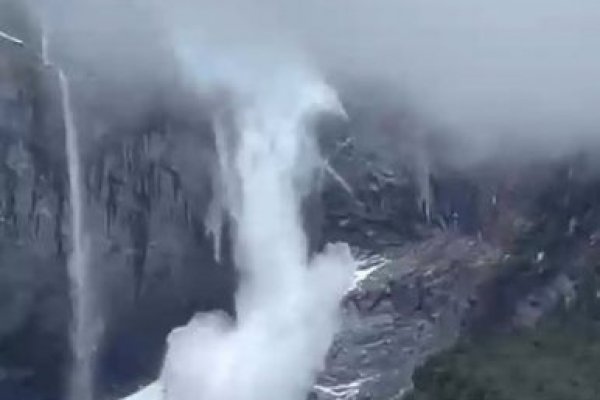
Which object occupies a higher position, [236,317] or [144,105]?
[144,105]

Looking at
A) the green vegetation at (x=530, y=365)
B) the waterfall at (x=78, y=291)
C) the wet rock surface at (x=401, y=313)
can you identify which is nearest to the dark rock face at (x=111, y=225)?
the waterfall at (x=78, y=291)

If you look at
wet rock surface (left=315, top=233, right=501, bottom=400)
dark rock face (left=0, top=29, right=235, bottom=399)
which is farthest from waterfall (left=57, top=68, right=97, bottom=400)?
wet rock surface (left=315, top=233, right=501, bottom=400)

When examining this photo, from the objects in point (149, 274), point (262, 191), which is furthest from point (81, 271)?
point (262, 191)

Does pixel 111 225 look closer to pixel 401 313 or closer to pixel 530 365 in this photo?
pixel 401 313

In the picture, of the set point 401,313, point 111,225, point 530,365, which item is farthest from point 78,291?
point 530,365

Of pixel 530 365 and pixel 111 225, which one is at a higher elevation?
pixel 111 225

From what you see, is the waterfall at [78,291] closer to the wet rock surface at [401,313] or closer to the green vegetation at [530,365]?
the wet rock surface at [401,313]

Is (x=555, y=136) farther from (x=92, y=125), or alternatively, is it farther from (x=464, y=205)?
(x=92, y=125)
